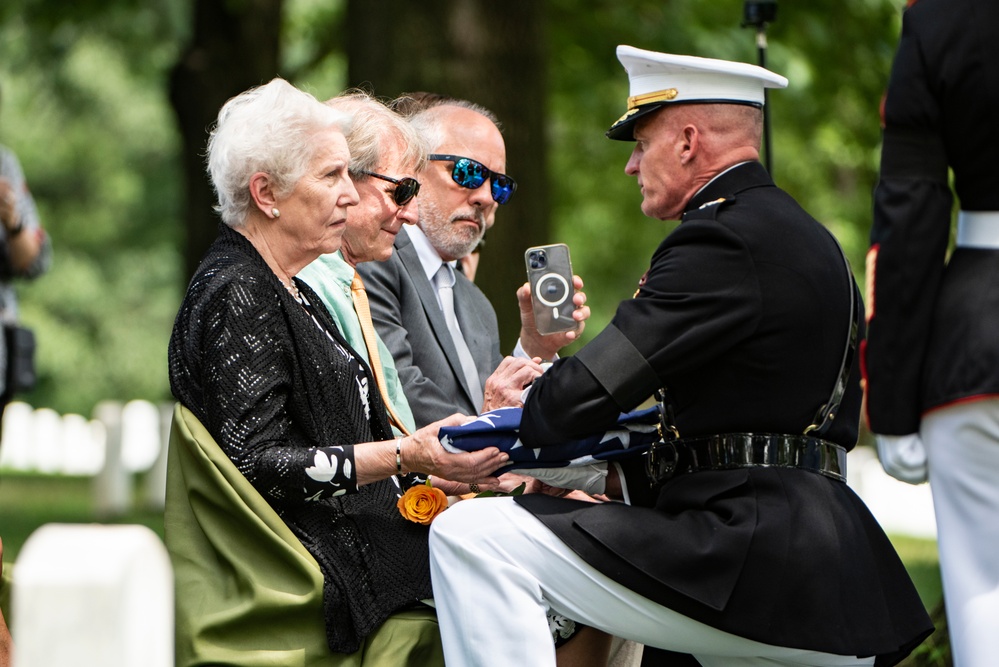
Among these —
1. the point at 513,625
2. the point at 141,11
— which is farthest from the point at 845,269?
the point at 141,11

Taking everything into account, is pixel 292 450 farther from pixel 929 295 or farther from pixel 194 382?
pixel 929 295

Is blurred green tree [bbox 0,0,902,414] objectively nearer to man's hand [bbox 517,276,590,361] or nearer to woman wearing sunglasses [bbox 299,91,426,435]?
woman wearing sunglasses [bbox 299,91,426,435]

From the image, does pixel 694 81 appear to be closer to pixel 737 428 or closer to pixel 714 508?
pixel 737 428

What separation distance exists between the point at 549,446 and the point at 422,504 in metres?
0.54

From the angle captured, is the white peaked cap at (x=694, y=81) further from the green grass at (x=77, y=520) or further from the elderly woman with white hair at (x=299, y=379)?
the green grass at (x=77, y=520)

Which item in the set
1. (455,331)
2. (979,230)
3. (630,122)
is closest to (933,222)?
(979,230)

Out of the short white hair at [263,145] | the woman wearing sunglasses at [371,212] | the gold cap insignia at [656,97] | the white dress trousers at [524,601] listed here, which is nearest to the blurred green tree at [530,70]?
the woman wearing sunglasses at [371,212]

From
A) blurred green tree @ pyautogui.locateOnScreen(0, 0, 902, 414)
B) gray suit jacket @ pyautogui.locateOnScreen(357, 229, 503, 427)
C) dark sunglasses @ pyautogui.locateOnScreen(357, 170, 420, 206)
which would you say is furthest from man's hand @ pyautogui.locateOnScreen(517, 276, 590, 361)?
blurred green tree @ pyautogui.locateOnScreen(0, 0, 902, 414)

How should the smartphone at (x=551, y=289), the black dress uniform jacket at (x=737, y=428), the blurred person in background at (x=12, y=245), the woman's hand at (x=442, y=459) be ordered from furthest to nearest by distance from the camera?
the blurred person in background at (x=12, y=245) < the smartphone at (x=551, y=289) < the woman's hand at (x=442, y=459) < the black dress uniform jacket at (x=737, y=428)

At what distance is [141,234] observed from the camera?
32469 mm

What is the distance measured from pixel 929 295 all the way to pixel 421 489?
62.6 inches

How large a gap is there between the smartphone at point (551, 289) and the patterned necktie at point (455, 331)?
2.61 ft

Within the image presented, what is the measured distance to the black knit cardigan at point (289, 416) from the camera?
3799 millimetres

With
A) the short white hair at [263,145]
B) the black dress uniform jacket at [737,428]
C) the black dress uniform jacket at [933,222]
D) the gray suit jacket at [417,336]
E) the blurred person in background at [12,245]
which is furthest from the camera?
the blurred person in background at [12,245]
